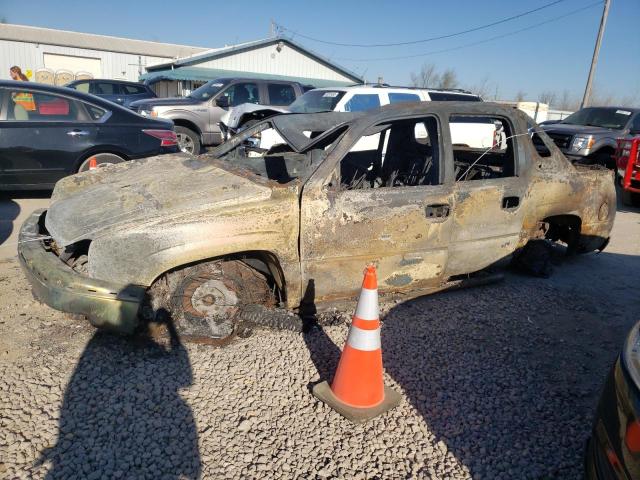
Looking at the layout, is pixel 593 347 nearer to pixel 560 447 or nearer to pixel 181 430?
pixel 560 447

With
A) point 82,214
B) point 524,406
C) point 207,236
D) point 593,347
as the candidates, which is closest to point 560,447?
point 524,406

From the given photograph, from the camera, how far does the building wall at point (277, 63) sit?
29.4 meters

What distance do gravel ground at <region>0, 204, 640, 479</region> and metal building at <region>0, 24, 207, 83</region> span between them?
34152mm

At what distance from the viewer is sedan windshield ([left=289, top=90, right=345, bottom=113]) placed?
8.82m

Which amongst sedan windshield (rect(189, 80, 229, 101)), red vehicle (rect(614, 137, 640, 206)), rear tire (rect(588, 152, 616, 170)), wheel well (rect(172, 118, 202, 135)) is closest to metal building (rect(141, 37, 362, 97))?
sedan windshield (rect(189, 80, 229, 101))

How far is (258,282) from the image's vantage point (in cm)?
340

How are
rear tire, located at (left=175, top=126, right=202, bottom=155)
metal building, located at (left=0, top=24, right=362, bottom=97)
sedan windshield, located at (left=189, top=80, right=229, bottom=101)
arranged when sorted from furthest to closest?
metal building, located at (left=0, top=24, right=362, bottom=97) → sedan windshield, located at (left=189, top=80, right=229, bottom=101) → rear tire, located at (left=175, top=126, right=202, bottom=155)

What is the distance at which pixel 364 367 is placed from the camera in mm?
2570

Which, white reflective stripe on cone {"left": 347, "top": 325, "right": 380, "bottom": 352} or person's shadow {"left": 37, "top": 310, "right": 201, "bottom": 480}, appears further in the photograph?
white reflective stripe on cone {"left": 347, "top": 325, "right": 380, "bottom": 352}

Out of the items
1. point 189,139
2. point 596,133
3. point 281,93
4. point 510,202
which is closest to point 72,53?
point 281,93

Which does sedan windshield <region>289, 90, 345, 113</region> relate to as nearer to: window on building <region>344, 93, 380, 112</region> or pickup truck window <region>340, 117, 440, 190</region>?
window on building <region>344, 93, 380, 112</region>

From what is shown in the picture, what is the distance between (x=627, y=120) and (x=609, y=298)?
28.2 ft

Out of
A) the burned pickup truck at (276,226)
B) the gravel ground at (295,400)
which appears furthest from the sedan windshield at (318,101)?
the gravel ground at (295,400)

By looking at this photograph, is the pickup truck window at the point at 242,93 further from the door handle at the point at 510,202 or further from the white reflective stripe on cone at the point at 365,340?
the white reflective stripe on cone at the point at 365,340
